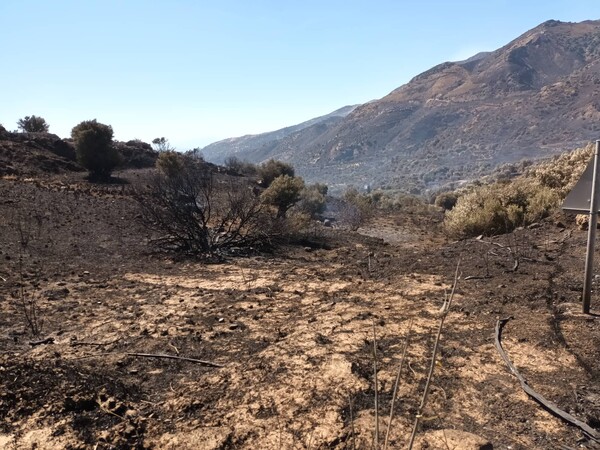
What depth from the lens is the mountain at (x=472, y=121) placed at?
105m

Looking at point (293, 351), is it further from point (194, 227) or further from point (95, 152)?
point (95, 152)

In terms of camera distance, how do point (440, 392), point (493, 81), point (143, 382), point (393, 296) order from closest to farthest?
point (440, 392), point (143, 382), point (393, 296), point (493, 81)

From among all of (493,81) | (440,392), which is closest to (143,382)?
(440,392)

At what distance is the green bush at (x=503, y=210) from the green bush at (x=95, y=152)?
67.5 feet

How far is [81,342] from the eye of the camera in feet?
18.7

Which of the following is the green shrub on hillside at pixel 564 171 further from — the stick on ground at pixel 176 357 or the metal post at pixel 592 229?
the stick on ground at pixel 176 357

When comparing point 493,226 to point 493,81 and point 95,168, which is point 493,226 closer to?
point 95,168

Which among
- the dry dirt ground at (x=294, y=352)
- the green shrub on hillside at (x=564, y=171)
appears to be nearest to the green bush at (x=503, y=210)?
the green shrub on hillside at (x=564, y=171)

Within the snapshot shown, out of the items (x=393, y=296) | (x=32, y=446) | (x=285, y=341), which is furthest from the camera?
(x=393, y=296)

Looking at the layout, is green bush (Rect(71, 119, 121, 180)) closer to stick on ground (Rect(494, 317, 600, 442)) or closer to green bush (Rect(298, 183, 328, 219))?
green bush (Rect(298, 183, 328, 219))

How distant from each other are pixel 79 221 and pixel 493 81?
166873 millimetres

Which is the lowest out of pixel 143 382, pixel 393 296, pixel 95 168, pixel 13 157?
pixel 393 296

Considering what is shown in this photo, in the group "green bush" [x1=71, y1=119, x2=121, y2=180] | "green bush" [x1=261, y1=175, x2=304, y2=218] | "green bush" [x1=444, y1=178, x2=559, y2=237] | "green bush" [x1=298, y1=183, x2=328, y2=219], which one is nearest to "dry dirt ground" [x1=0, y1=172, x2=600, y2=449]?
"green bush" [x1=444, y1=178, x2=559, y2=237]

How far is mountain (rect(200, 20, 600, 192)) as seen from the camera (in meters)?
105
